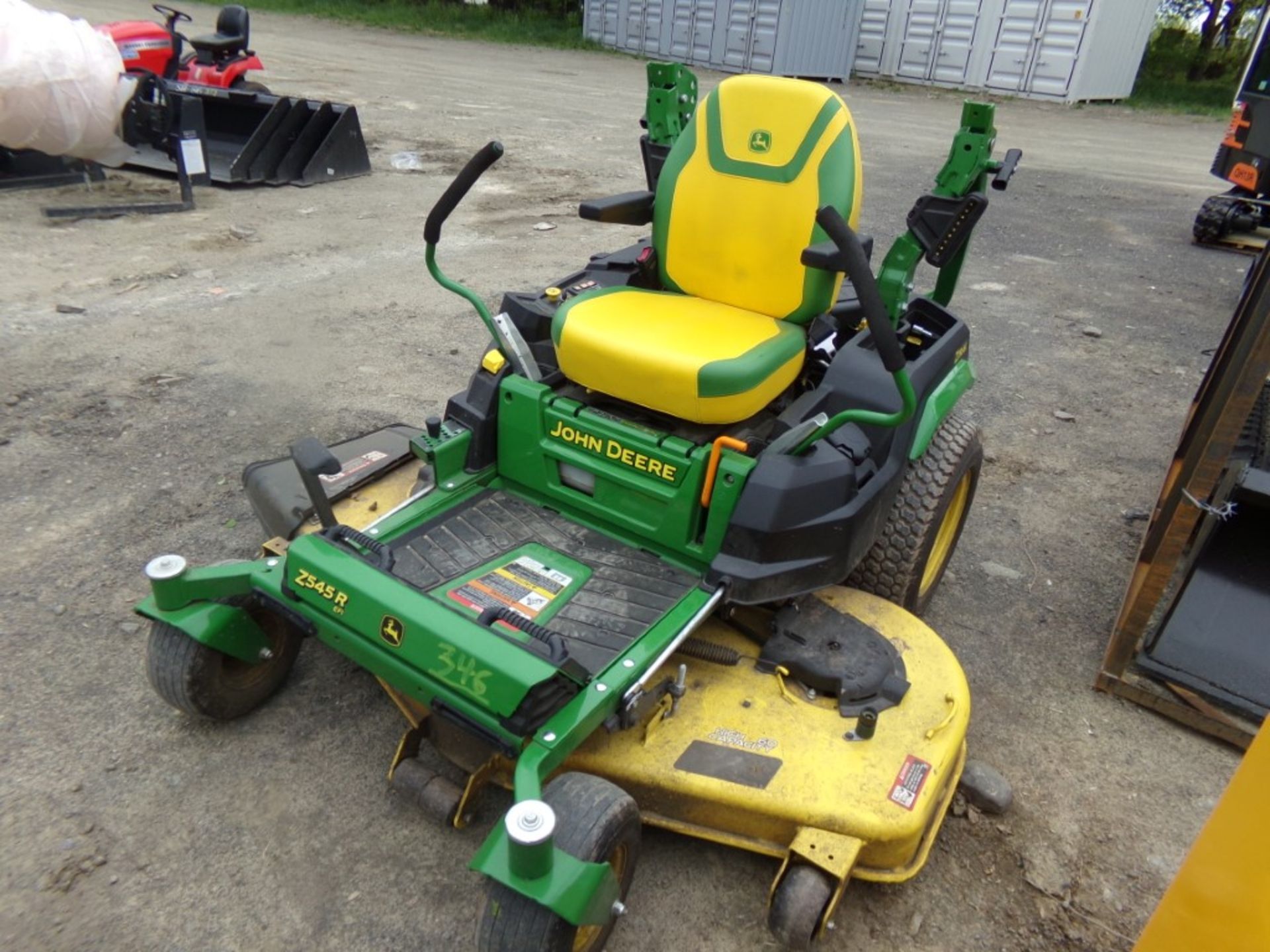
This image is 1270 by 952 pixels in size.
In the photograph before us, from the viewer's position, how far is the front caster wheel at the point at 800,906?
1955mm

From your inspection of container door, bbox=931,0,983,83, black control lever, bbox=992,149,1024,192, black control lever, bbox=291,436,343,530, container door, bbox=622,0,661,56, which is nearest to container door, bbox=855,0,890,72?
container door, bbox=931,0,983,83

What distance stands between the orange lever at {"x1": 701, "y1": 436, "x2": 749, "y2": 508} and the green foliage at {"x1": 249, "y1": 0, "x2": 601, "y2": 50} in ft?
59.0

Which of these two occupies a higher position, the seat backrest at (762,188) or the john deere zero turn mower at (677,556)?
the seat backrest at (762,188)

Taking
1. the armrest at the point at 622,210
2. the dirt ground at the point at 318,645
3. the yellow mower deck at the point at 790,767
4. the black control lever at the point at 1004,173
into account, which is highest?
the black control lever at the point at 1004,173

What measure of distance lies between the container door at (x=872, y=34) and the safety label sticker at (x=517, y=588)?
666 inches

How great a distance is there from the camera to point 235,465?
12.1ft

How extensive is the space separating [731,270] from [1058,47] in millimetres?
15422

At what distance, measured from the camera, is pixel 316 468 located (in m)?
2.30

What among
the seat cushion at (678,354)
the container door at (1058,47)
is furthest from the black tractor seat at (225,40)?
the container door at (1058,47)

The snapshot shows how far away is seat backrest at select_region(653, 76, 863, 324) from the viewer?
9.05ft

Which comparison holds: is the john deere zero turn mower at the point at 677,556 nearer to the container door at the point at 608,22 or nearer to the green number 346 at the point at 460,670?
the green number 346 at the point at 460,670

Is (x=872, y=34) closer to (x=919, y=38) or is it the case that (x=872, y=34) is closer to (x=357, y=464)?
(x=919, y=38)

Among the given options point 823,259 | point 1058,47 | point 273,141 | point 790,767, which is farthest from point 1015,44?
point 790,767

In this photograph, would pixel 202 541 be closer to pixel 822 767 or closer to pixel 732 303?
pixel 732 303
